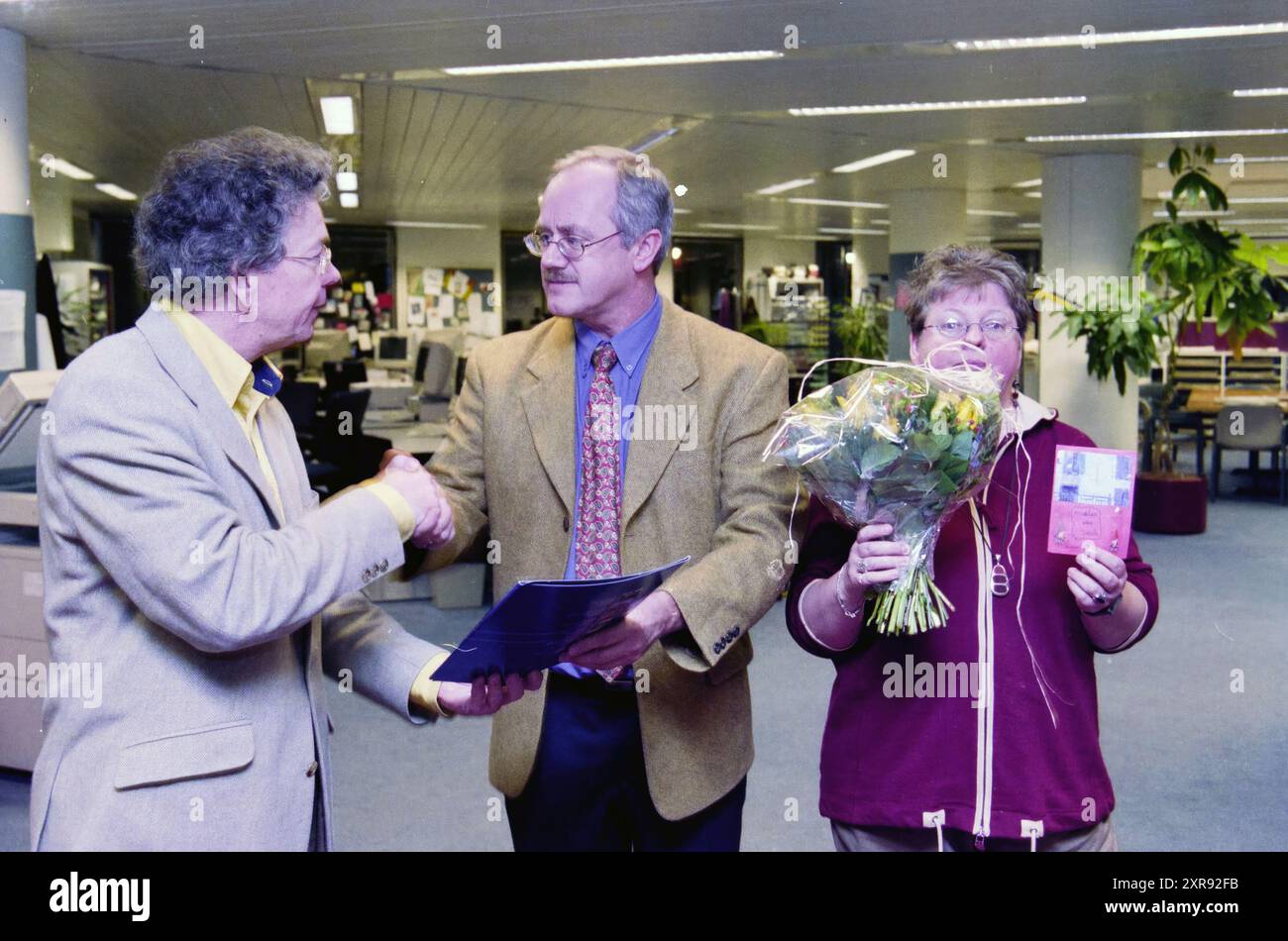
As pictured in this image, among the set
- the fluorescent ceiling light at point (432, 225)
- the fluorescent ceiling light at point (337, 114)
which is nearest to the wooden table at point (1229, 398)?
the fluorescent ceiling light at point (337, 114)

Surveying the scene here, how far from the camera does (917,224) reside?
51.0 ft

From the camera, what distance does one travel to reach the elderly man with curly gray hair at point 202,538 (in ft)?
4.98

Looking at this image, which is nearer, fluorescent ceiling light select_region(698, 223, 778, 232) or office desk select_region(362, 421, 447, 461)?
office desk select_region(362, 421, 447, 461)

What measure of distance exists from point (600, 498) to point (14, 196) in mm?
5765

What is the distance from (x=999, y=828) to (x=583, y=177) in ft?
4.14

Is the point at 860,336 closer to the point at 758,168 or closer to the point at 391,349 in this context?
the point at 758,168

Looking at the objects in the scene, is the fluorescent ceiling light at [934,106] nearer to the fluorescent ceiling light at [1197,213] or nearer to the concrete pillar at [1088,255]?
the concrete pillar at [1088,255]

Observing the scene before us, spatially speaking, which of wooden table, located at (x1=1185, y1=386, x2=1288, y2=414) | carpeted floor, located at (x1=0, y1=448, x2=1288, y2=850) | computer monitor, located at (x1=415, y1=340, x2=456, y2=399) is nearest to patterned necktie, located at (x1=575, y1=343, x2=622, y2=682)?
carpeted floor, located at (x1=0, y1=448, x2=1288, y2=850)

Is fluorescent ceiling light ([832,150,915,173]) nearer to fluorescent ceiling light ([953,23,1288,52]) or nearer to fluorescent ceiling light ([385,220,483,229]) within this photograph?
fluorescent ceiling light ([953,23,1288,52])

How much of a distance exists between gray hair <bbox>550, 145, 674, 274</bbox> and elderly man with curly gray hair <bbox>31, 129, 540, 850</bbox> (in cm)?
55

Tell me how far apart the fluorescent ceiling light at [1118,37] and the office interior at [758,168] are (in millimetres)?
34

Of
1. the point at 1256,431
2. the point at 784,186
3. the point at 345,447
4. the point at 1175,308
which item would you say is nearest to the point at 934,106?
the point at 1175,308

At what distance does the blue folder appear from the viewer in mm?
1587

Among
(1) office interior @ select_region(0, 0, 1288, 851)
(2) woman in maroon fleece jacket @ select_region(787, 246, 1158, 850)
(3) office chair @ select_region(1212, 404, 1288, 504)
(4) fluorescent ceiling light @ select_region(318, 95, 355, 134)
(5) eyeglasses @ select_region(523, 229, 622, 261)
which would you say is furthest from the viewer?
(3) office chair @ select_region(1212, 404, 1288, 504)
